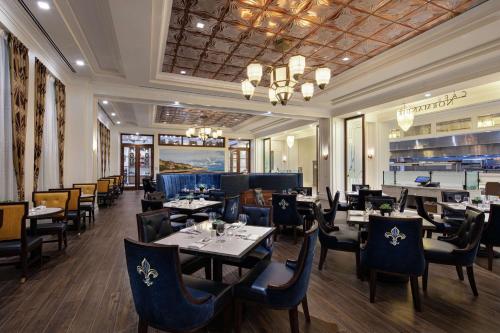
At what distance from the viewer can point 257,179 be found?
32.3 feet

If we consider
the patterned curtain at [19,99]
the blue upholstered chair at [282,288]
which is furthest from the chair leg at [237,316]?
the patterned curtain at [19,99]

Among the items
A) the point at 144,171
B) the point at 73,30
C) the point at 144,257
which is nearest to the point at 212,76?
the point at 73,30

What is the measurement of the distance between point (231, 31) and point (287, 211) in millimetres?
3557

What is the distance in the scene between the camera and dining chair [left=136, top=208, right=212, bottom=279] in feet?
9.14

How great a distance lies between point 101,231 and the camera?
592 centimetres

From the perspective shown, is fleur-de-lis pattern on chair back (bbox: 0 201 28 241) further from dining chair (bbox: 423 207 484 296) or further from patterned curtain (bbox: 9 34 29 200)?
dining chair (bbox: 423 207 484 296)

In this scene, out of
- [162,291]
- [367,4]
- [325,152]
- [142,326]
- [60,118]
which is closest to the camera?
[162,291]

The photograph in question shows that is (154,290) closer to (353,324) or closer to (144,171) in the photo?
(353,324)

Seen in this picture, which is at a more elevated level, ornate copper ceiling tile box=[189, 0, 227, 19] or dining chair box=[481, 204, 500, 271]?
ornate copper ceiling tile box=[189, 0, 227, 19]

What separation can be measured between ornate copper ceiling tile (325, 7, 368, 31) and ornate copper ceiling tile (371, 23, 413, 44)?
0.64 m

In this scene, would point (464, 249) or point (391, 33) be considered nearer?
point (464, 249)

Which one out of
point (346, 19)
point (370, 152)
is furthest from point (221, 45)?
point (370, 152)

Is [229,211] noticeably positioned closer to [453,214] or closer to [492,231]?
[492,231]

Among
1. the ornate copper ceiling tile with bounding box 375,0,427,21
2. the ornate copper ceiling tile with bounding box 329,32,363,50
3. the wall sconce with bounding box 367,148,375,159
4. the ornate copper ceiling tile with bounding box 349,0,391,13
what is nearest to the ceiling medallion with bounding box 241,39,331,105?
the ornate copper ceiling tile with bounding box 329,32,363,50
